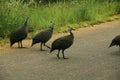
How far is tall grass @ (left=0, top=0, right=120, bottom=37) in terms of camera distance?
47.9 feet

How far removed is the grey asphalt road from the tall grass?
1.26 metres

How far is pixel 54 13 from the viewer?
17094 millimetres

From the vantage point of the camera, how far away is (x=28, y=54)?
1195 cm

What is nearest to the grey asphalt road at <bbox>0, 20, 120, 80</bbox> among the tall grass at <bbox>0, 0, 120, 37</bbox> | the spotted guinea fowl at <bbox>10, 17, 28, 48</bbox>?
the spotted guinea fowl at <bbox>10, 17, 28, 48</bbox>

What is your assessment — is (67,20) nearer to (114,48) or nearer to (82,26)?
(82,26)

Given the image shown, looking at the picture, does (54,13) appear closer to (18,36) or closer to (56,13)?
(56,13)

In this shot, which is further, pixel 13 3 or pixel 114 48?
pixel 13 3

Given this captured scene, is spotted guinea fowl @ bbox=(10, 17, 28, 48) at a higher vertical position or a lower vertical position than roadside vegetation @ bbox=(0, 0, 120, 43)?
higher

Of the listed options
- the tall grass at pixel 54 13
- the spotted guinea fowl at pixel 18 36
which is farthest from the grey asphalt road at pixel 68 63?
the tall grass at pixel 54 13

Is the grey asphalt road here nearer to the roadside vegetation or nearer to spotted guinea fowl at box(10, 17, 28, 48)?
spotted guinea fowl at box(10, 17, 28, 48)

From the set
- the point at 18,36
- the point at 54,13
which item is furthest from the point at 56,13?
the point at 18,36

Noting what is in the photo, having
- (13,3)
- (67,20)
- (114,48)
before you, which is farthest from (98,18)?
(114,48)

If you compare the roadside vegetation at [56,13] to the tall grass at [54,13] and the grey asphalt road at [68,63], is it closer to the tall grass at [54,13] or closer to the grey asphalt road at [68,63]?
the tall grass at [54,13]

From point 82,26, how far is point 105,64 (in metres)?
5.73
